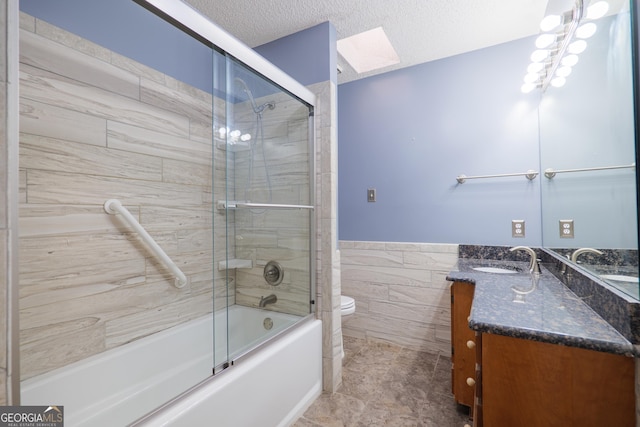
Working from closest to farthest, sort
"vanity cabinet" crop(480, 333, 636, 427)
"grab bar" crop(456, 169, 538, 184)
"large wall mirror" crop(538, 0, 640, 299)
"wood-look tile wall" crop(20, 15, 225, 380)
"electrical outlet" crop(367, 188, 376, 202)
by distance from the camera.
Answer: "vanity cabinet" crop(480, 333, 636, 427) < "large wall mirror" crop(538, 0, 640, 299) < "wood-look tile wall" crop(20, 15, 225, 380) < "grab bar" crop(456, 169, 538, 184) < "electrical outlet" crop(367, 188, 376, 202)

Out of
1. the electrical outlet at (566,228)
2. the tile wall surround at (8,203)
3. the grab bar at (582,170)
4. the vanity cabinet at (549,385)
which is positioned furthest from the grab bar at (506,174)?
the tile wall surround at (8,203)

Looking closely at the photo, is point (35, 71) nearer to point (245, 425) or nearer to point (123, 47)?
point (123, 47)

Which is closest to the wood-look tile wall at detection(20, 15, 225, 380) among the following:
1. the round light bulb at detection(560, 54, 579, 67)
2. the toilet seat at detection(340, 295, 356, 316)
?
the toilet seat at detection(340, 295, 356, 316)

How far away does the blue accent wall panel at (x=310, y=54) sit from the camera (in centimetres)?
186

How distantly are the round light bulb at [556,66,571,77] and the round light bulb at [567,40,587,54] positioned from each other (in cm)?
10

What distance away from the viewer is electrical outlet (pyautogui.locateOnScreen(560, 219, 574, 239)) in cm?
149

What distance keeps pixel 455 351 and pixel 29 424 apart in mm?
1782

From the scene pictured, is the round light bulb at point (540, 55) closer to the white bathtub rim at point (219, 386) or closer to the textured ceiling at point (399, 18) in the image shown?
the textured ceiling at point (399, 18)

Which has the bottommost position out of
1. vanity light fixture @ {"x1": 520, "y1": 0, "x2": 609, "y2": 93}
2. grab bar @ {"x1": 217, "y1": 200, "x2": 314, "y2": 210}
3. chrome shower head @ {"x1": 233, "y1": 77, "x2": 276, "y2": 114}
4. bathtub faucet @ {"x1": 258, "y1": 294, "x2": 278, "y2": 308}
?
bathtub faucet @ {"x1": 258, "y1": 294, "x2": 278, "y2": 308}

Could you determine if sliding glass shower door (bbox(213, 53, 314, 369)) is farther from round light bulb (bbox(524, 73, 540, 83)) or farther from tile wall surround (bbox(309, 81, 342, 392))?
round light bulb (bbox(524, 73, 540, 83))

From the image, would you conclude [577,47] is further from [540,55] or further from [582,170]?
[582,170]

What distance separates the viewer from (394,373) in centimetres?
203

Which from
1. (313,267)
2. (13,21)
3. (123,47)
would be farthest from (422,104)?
(13,21)

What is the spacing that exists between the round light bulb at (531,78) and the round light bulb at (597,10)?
754mm
